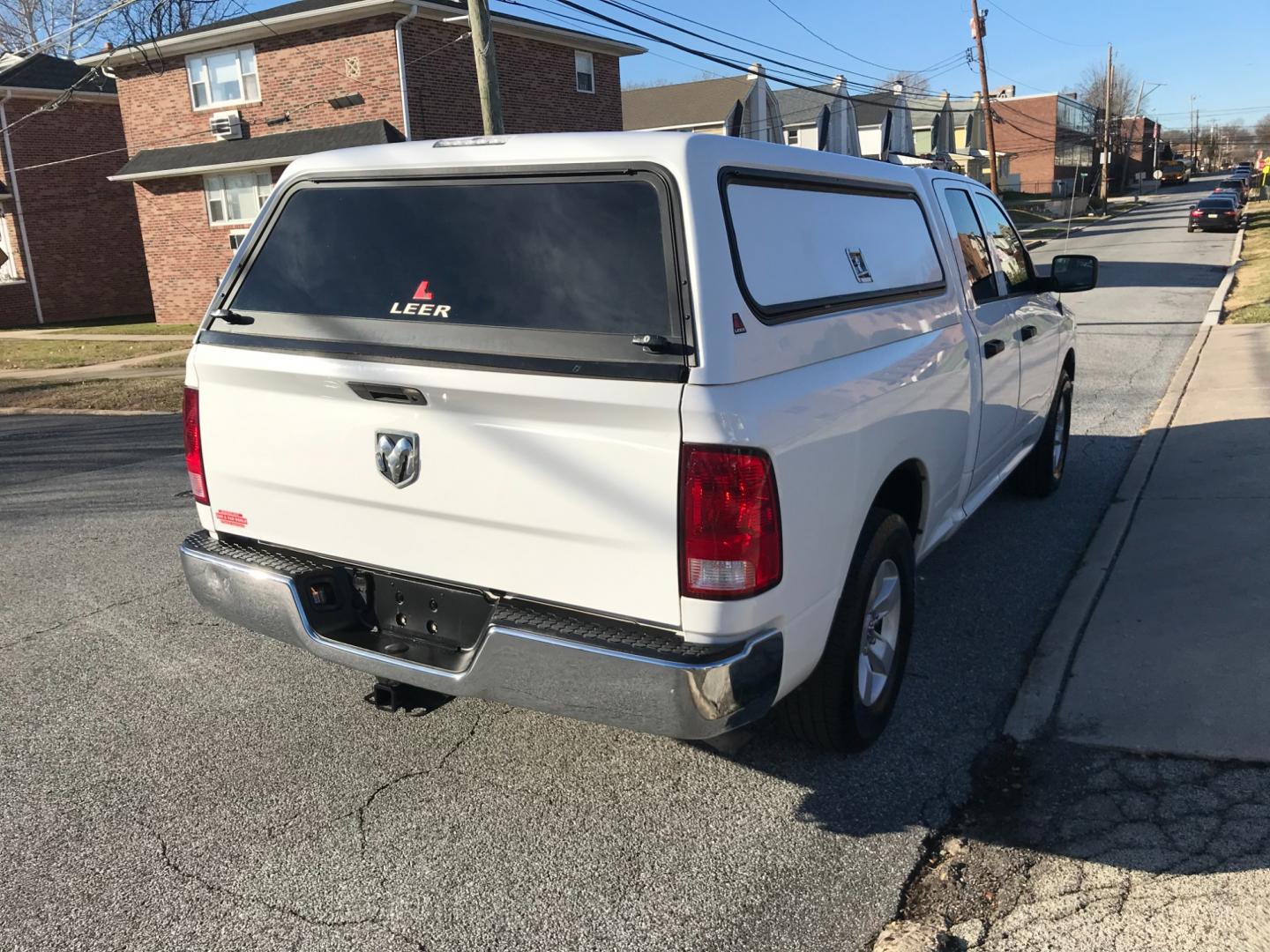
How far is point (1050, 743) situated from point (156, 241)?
87.9 feet

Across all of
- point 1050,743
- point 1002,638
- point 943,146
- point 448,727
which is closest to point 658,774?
point 448,727

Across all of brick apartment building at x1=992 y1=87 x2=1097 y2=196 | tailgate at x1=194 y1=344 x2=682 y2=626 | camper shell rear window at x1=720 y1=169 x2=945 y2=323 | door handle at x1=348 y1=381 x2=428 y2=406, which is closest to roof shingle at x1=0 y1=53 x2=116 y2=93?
tailgate at x1=194 y1=344 x2=682 y2=626

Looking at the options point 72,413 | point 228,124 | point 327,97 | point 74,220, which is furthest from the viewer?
point 74,220

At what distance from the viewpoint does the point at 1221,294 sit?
19312 mm

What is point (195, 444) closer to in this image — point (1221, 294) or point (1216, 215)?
point (1221, 294)

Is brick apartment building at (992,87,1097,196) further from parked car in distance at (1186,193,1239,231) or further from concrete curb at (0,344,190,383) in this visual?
concrete curb at (0,344,190,383)

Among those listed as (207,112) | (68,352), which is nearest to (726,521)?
(68,352)

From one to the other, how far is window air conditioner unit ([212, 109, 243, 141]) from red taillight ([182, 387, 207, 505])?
22729mm

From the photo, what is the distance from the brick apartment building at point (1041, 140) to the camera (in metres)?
82.1

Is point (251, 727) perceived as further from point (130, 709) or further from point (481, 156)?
point (481, 156)

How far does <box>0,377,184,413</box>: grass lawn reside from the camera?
12156mm

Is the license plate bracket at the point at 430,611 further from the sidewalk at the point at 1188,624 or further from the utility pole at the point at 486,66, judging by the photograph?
the utility pole at the point at 486,66

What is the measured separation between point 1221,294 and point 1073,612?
57.3 feet

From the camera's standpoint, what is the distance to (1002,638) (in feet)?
15.3
